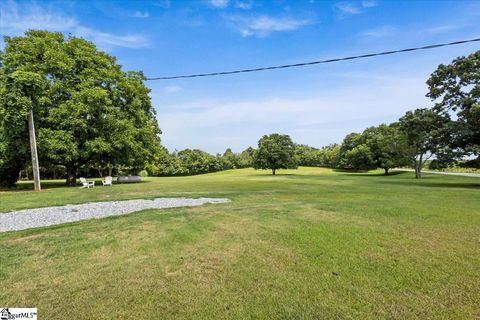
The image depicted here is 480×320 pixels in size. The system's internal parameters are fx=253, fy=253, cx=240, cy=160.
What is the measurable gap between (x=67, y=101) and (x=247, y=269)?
1909 centimetres

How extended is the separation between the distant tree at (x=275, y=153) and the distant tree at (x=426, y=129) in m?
21.8

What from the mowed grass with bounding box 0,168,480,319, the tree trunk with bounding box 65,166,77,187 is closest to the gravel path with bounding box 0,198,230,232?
the mowed grass with bounding box 0,168,480,319

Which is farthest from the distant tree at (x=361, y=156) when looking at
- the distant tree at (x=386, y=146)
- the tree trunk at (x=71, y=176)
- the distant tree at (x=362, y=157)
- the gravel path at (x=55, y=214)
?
the gravel path at (x=55, y=214)

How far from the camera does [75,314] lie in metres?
2.68

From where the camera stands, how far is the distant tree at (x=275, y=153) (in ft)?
136

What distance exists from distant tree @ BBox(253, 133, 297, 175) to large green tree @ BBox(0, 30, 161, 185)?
23452 millimetres

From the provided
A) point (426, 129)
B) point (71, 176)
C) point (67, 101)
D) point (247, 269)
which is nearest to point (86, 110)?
point (67, 101)

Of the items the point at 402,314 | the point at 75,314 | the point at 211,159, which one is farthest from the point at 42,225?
the point at 211,159

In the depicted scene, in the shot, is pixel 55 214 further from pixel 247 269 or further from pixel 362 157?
pixel 362 157

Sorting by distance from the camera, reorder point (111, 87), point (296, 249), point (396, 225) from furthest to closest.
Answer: point (111, 87)
point (396, 225)
point (296, 249)

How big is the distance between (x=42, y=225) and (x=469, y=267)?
873 cm

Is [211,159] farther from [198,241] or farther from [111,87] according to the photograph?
[198,241]

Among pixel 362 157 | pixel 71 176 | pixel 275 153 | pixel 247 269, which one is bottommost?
pixel 247 269

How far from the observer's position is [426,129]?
1956 cm
